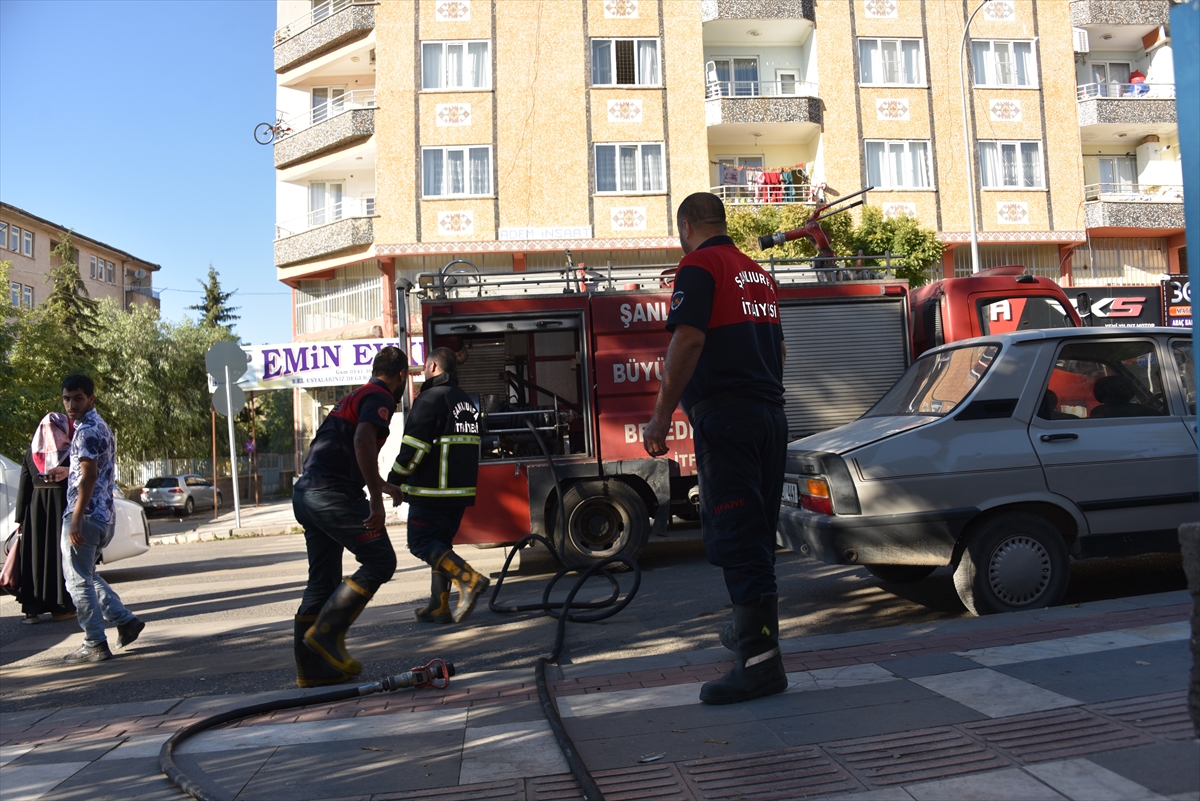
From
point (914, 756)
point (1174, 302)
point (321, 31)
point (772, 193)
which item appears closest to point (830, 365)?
point (914, 756)

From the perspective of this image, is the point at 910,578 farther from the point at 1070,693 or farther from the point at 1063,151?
the point at 1063,151

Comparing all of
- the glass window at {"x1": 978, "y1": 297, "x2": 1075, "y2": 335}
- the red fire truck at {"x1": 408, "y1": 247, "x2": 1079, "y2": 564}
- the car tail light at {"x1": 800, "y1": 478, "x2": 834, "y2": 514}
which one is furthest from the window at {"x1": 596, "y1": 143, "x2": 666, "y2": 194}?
the car tail light at {"x1": 800, "y1": 478, "x2": 834, "y2": 514}

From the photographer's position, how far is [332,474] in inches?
199

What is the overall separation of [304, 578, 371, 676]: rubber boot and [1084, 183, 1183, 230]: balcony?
27.7m

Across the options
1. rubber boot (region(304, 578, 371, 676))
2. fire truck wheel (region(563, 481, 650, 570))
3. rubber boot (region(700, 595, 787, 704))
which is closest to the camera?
rubber boot (region(700, 595, 787, 704))

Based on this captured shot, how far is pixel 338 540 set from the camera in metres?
5.00

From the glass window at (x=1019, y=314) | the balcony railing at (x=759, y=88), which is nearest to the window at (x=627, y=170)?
the balcony railing at (x=759, y=88)

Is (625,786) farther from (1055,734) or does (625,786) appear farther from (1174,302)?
(1174,302)

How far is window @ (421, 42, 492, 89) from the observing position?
84.5ft

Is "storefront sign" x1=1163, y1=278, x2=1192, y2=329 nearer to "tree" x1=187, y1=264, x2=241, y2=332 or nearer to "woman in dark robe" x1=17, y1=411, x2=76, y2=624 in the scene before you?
"woman in dark robe" x1=17, y1=411, x2=76, y2=624

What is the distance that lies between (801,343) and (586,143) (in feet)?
57.1

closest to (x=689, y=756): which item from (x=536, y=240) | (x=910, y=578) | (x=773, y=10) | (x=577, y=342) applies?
(x=910, y=578)

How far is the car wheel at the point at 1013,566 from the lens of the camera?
5414 mm

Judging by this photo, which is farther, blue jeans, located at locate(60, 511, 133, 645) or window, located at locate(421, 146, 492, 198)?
window, located at locate(421, 146, 492, 198)
